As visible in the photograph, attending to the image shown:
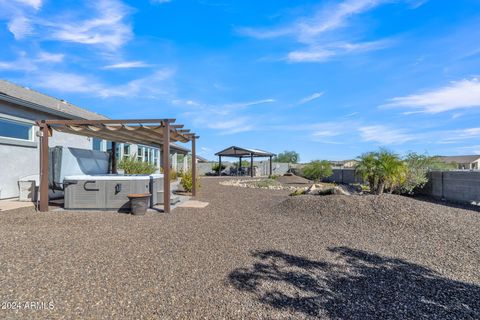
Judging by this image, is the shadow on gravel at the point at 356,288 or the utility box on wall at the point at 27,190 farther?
the utility box on wall at the point at 27,190

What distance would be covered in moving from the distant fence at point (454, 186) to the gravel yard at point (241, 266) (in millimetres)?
3300

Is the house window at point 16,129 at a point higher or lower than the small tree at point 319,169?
higher

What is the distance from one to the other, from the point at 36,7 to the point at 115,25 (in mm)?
2090

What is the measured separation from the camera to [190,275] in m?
3.01

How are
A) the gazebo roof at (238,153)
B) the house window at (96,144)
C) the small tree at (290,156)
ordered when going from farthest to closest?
1. the small tree at (290,156)
2. the gazebo roof at (238,153)
3. the house window at (96,144)

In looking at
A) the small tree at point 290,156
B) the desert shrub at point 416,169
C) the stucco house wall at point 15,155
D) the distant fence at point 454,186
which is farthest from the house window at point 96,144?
the small tree at point 290,156

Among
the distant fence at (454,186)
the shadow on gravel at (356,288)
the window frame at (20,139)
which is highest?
the window frame at (20,139)

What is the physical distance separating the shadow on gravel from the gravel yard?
1 centimetres

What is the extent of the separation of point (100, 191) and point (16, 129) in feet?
13.7

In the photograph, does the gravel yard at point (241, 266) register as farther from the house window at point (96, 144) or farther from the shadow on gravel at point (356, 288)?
the house window at point (96, 144)

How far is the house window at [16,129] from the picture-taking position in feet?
25.6

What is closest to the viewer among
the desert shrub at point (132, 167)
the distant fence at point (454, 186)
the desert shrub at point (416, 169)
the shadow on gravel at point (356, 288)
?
the shadow on gravel at point (356, 288)

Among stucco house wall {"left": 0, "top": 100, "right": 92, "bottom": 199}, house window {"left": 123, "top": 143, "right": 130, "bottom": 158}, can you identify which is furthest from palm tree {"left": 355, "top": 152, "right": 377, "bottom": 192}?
house window {"left": 123, "top": 143, "right": 130, "bottom": 158}

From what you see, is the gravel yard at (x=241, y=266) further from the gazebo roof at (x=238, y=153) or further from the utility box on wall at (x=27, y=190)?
the gazebo roof at (x=238, y=153)
